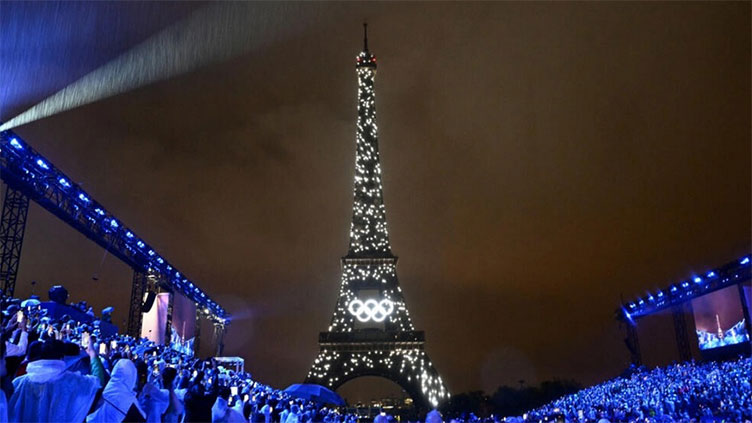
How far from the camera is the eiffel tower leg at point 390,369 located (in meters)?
46.9

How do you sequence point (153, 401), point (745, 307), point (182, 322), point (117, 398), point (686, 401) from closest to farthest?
1. point (117, 398)
2. point (153, 401)
3. point (686, 401)
4. point (745, 307)
5. point (182, 322)

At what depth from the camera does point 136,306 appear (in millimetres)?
35750

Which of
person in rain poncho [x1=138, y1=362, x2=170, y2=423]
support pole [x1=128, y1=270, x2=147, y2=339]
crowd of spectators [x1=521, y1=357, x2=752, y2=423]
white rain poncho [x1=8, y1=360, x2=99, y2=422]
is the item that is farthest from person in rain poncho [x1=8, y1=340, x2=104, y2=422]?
support pole [x1=128, y1=270, x2=147, y2=339]

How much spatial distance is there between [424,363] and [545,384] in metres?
43.6

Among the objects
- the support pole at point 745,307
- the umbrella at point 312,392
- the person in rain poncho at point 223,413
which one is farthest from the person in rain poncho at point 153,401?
the support pole at point 745,307

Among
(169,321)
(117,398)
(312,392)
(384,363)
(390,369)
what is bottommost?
(117,398)

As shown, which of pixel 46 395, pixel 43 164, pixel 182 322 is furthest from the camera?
pixel 182 322

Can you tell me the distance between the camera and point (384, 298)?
49906 millimetres

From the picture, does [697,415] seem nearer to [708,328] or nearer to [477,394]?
[708,328]

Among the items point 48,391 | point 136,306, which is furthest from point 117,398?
point 136,306

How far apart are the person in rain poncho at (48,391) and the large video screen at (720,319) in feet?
132

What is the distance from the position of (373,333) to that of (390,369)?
11.4 ft

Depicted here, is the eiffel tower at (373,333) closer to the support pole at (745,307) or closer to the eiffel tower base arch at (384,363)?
the eiffel tower base arch at (384,363)

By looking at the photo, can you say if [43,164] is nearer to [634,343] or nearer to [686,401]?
[686,401]
